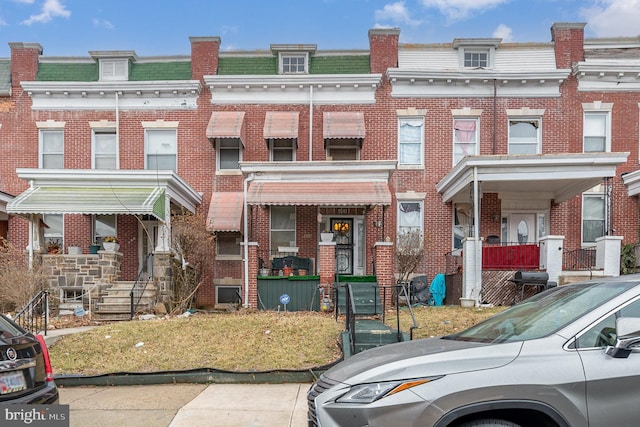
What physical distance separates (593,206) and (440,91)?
6.50 meters

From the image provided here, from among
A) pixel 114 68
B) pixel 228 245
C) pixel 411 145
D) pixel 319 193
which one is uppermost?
pixel 114 68

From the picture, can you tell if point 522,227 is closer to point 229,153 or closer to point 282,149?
point 282,149

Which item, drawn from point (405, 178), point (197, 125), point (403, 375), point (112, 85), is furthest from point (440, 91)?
point (403, 375)

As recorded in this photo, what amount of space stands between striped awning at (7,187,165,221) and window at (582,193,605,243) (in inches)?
537

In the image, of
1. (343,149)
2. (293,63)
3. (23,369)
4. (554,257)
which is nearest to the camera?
(23,369)

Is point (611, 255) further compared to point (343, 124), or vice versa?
point (343, 124)

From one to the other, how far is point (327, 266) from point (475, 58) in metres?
9.74

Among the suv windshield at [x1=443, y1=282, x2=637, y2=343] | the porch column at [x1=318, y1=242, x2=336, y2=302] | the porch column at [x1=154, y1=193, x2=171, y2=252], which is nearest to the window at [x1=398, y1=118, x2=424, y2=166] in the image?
the porch column at [x1=318, y1=242, x2=336, y2=302]

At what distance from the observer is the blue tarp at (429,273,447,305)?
16203 millimetres

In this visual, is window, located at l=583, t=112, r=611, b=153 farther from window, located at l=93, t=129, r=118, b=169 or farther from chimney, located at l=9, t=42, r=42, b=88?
chimney, located at l=9, t=42, r=42, b=88

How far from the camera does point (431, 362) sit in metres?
3.54

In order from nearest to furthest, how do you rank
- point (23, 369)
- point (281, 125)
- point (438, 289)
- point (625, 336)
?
point (625, 336) → point (23, 369) → point (438, 289) → point (281, 125)

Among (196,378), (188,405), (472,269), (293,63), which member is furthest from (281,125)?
(188,405)

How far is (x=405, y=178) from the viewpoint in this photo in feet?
57.0
